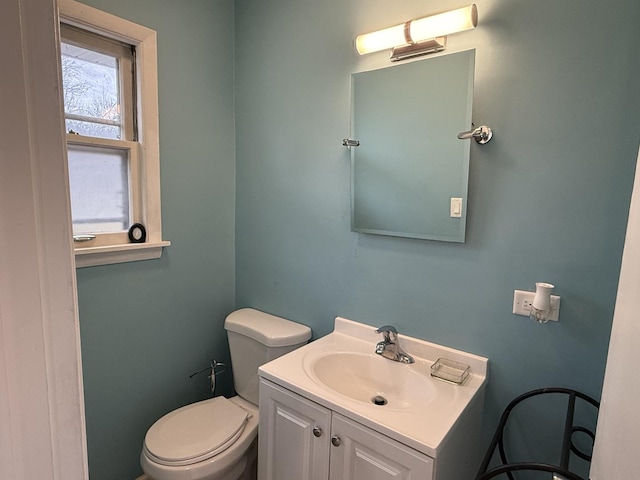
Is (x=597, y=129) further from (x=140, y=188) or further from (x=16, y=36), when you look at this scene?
(x=140, y=188)

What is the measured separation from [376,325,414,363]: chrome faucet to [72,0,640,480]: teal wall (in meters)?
0.07

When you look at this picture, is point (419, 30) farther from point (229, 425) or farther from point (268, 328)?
point (229, 425)

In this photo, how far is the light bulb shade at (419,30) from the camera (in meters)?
1.24

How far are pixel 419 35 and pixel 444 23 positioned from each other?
9cm

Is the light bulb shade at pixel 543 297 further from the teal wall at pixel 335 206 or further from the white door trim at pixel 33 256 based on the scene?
the white door trim at pixel 33 256

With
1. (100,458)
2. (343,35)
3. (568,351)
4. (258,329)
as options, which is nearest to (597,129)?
(568,351)

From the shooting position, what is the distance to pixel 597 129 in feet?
3.66

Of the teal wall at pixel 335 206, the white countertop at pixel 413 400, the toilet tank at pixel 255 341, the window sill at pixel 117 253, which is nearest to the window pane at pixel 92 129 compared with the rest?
the teal wall at pixel 335 206

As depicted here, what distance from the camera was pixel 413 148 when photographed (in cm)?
145

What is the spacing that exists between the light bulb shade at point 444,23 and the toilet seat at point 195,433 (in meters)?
1.72

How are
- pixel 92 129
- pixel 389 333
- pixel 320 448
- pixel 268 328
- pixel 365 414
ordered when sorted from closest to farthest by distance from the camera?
pixel 365 414 → pixel 320 448 → pixel 389 333 → pixel 92 129 → pixel 268 328

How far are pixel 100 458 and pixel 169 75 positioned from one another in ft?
5.89

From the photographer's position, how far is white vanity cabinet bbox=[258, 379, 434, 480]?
1.07 metres

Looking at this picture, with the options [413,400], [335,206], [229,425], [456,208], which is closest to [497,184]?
[456,208]
